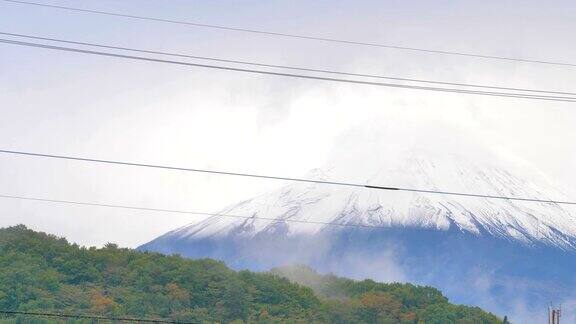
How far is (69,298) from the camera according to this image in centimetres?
7338

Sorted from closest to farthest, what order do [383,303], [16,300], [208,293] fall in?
[16,300], [208,293], [383,303]

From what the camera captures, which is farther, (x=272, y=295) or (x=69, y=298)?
(x=272, y=295)

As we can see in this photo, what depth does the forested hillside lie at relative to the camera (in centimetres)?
7362

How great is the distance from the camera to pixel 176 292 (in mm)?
76125

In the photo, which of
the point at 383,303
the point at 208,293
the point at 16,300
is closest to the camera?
the point at 16,300

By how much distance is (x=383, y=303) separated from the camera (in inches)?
3221

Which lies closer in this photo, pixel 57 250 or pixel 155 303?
pixel 155 303

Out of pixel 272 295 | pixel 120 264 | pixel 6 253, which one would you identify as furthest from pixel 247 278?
pixel 6 253

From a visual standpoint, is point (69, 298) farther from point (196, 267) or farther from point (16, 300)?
point (196, 267)

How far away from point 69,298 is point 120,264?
265 inches

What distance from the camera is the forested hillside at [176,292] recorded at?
73.6 meters

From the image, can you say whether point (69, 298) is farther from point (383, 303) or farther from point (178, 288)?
point (383, 303)

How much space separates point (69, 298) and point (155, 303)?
4898 mm

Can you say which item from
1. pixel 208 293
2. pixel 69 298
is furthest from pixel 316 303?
pixel 69 298
